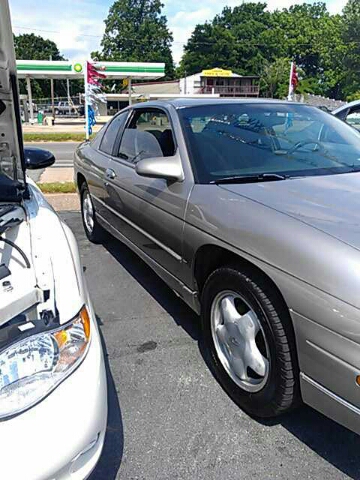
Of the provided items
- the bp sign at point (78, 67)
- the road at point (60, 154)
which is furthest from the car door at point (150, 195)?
the bp sign at point (78, 67)

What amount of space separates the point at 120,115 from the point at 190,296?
2.28 m

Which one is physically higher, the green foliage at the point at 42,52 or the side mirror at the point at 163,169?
the green foliage at the point at 42,52

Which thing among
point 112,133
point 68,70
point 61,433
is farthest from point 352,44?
point 61,433

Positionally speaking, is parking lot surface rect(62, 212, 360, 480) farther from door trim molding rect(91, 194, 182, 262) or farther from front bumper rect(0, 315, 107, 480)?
door trim molding rect(91, 194, 182, 262)

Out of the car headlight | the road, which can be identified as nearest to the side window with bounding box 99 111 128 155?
the car headlight

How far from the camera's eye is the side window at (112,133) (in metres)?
4.00

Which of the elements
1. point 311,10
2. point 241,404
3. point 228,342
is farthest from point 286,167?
point 311,10

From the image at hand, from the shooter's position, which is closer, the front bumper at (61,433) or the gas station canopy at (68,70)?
the front bumper at (61,433)

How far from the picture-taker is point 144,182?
3068 millimetres

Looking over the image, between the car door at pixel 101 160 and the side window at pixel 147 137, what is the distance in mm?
234

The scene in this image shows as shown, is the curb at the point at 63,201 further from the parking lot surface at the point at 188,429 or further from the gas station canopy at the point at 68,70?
the gas station canopy at the point at 68,70

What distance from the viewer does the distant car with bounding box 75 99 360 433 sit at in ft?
5.37

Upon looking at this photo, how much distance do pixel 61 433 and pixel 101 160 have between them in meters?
3.07

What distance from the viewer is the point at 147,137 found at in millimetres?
3395
